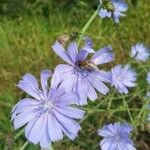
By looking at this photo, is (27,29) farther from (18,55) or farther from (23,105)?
(23,105)

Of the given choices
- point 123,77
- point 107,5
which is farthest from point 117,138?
point 107,5

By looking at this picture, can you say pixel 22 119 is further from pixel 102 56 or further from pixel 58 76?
pixel 102 56

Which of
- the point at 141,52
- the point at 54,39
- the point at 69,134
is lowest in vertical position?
the point at 141,52

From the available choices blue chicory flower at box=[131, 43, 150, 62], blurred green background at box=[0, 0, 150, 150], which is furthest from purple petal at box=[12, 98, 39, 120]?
blue chicory flower at box=[131, 43, 150, 62]

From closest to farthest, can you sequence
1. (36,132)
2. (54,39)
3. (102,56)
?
(36,132)
(102,56)
(54,39)

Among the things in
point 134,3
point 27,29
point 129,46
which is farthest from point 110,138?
point 134,3

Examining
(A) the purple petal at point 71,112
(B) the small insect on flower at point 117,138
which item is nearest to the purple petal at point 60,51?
(A) the purple petal at point 71,112

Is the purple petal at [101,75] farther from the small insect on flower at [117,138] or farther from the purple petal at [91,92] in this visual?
the small insect on flower at [117,138]
